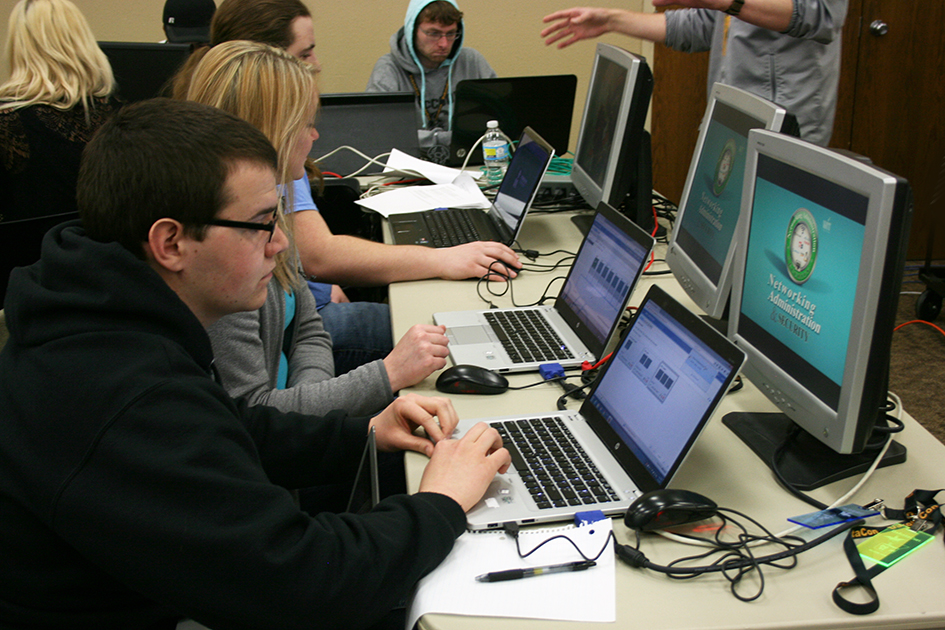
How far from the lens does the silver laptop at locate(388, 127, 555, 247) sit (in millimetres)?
2059

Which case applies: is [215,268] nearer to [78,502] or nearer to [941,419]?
[78,502]

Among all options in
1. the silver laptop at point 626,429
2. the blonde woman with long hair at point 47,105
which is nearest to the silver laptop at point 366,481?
the silver laptop at point 626,429

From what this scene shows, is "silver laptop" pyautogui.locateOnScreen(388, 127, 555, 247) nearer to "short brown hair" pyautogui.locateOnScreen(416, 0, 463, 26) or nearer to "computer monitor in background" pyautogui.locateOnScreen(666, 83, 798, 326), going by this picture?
"computer monitor in background" pyautogui.locateOnScreen(666, 83, 798, 326)

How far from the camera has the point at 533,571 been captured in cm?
88

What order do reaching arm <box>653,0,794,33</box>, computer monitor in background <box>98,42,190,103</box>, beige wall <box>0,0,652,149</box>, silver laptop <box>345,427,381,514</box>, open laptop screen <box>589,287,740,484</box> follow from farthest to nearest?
1. beige wall <box>0,0,652,149</box>
2. computer monitor in background <box>98,42,190,103</box>
3. reaching arm <box>653,0,794,33</box>
4. silver laptop <box>345,427,381,514</box>
5. open laptop screen <box>589,287,740,484</box>

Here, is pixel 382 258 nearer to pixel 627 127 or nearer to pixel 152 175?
pixel 627 127

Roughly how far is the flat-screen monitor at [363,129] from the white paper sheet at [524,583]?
2.12m

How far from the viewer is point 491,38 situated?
4.59 meters

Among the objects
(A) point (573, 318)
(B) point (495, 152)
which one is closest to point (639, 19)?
(B) point (495, 152)

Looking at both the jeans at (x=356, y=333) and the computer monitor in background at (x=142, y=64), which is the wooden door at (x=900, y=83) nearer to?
the jeans at (x=356, y=333)

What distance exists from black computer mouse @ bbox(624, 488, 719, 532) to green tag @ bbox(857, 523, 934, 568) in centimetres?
18

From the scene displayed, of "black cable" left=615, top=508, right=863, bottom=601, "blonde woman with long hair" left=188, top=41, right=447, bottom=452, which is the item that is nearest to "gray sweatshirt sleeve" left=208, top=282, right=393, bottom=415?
"blonde woman with long hair" left=188, top=41, right=447, bottom=452

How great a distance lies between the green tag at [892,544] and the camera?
88 cm

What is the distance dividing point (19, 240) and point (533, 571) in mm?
1458
